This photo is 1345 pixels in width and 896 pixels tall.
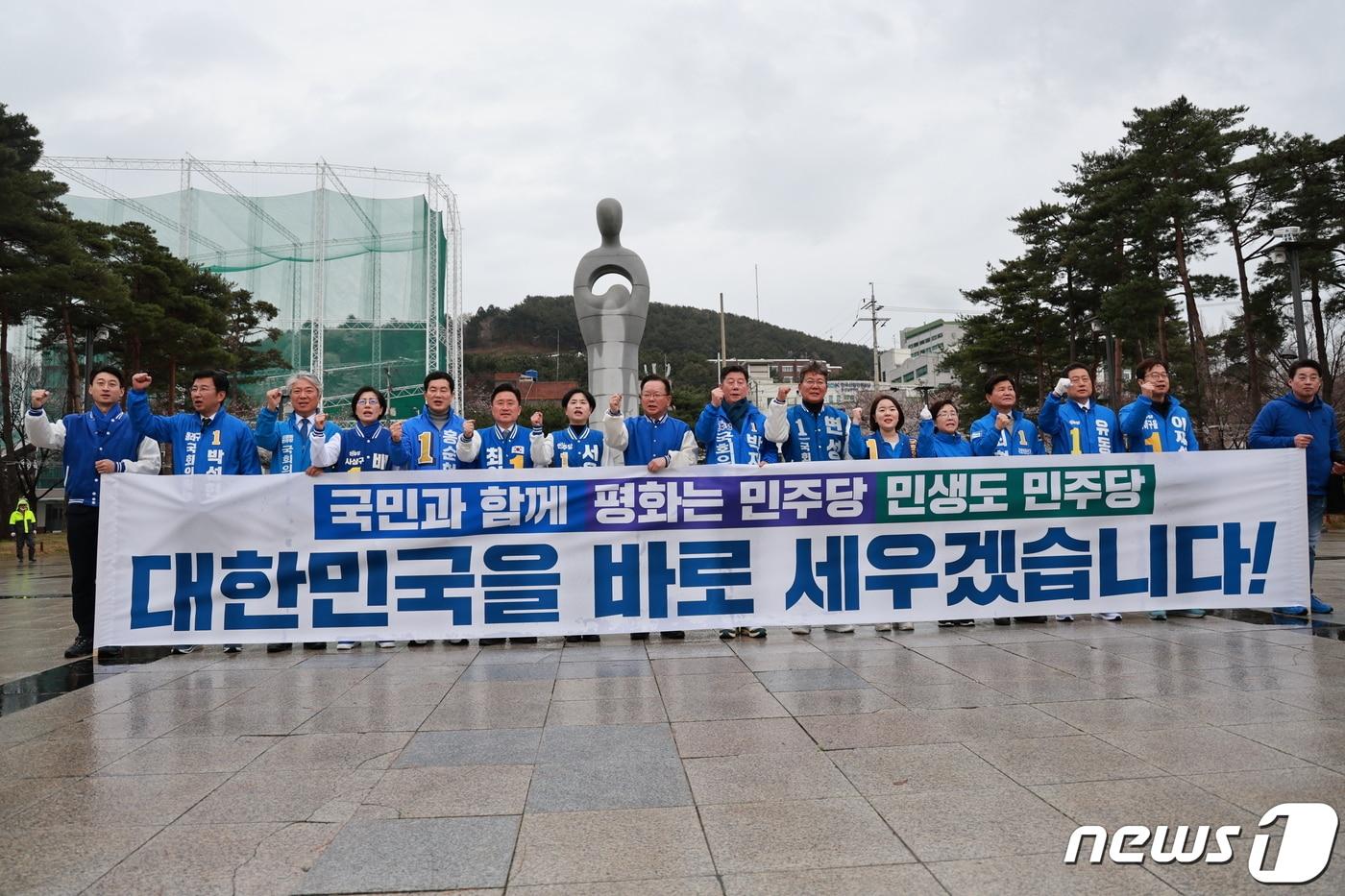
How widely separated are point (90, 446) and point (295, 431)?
1.23m

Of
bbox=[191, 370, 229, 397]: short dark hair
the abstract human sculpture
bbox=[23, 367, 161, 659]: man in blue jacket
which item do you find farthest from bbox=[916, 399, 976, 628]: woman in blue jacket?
the abstract human sculpture

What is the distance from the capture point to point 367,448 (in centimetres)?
661

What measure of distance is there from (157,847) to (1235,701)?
4.07 meters

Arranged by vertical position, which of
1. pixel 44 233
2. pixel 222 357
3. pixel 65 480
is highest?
pixel 44 233

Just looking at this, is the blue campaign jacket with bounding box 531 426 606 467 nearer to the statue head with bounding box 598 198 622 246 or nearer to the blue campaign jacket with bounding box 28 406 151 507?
the blue campaign jacket with bounding box 28 406 151 507

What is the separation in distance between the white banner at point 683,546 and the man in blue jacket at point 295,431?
507mm

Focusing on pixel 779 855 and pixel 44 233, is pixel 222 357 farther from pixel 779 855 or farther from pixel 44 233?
pixel 779 855

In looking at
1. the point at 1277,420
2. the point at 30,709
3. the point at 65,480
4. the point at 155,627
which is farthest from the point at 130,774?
the point at 1277,420

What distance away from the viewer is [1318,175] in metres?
24.1

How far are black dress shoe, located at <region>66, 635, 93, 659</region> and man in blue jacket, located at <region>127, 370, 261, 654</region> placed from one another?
49 centimetres

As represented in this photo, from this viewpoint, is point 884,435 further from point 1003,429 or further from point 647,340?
point 647,340

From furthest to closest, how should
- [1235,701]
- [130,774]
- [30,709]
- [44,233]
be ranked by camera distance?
[44,233] < [30,709] < [1235,701] < [130,774]

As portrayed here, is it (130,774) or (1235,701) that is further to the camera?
(1235,701)

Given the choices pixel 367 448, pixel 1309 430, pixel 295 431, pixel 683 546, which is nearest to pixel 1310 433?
pixel 1309 430
